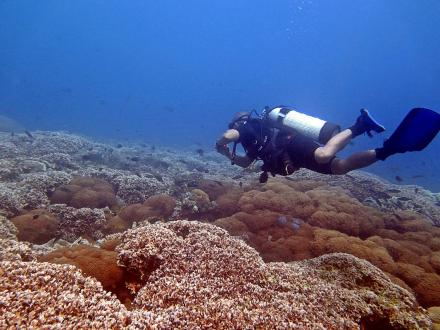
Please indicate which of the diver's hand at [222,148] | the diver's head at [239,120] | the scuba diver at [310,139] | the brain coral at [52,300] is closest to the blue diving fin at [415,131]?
the scuba diver at [310,139]

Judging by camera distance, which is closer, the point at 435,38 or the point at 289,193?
the point at 289,193

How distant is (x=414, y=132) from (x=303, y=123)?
220cm

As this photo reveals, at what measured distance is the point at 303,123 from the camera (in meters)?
7.06

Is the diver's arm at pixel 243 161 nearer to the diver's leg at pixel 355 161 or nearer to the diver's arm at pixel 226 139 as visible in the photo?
the diver's arm at pixel 226 139

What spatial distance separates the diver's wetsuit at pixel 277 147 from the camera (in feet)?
22.9

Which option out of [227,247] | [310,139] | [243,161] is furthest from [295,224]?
[227,247]

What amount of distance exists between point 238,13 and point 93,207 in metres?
208

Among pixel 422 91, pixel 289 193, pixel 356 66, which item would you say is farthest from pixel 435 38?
pixel 289 193

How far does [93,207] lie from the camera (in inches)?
404

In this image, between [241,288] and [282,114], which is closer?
[241,288]

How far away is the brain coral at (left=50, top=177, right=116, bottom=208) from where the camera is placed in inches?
401

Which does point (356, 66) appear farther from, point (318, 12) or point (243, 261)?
point (243, 261)

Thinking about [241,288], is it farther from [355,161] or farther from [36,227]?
[36,227]

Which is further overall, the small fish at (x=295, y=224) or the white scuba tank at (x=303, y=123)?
the small fish at (x=295, y=224)
